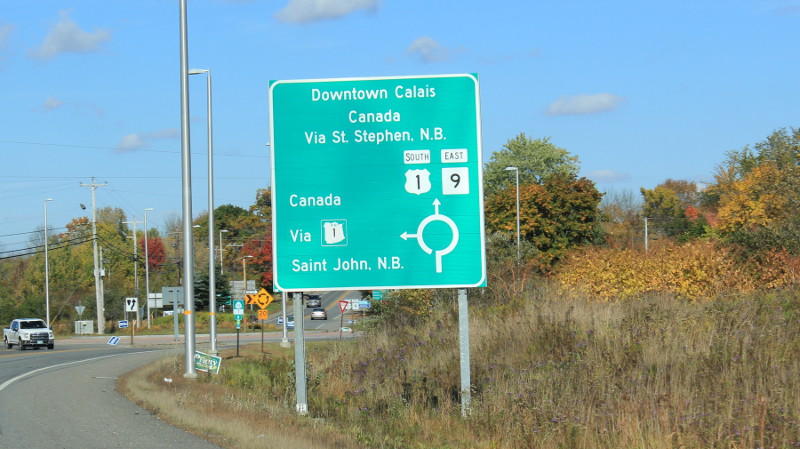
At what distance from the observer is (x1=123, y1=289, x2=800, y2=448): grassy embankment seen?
1112cm

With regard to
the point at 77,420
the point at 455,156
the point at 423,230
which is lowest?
the point at 77,420

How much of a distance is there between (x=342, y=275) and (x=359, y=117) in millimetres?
2349

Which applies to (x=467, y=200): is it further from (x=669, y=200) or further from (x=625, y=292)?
(x=669, y=200)

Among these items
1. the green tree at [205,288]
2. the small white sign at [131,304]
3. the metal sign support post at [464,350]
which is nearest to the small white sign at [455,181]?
the metal sign support post at [464,350]

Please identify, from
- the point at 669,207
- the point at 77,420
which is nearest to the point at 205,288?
the point at 669,207

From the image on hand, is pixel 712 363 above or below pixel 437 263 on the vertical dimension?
below

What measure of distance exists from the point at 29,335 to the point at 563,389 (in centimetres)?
4417

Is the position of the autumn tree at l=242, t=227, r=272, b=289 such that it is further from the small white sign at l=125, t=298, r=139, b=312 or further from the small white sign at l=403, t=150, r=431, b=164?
the small white sign at l=403, t=150, r=431, b=164

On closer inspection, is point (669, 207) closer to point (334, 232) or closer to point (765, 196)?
point (765, 196)

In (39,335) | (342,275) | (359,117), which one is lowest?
(39,335)

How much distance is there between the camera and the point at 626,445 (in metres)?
11.2

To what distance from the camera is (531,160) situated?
318 feet

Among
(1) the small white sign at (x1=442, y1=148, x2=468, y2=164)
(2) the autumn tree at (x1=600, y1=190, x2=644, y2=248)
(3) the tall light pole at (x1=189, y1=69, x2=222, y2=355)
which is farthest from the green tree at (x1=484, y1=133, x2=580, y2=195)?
(1) the small white sign at (x1=442, y1=148, x2=468, y2=164)

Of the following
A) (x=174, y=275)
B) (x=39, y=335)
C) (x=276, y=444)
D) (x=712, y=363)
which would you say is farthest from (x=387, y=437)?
(x=174, y=275)
